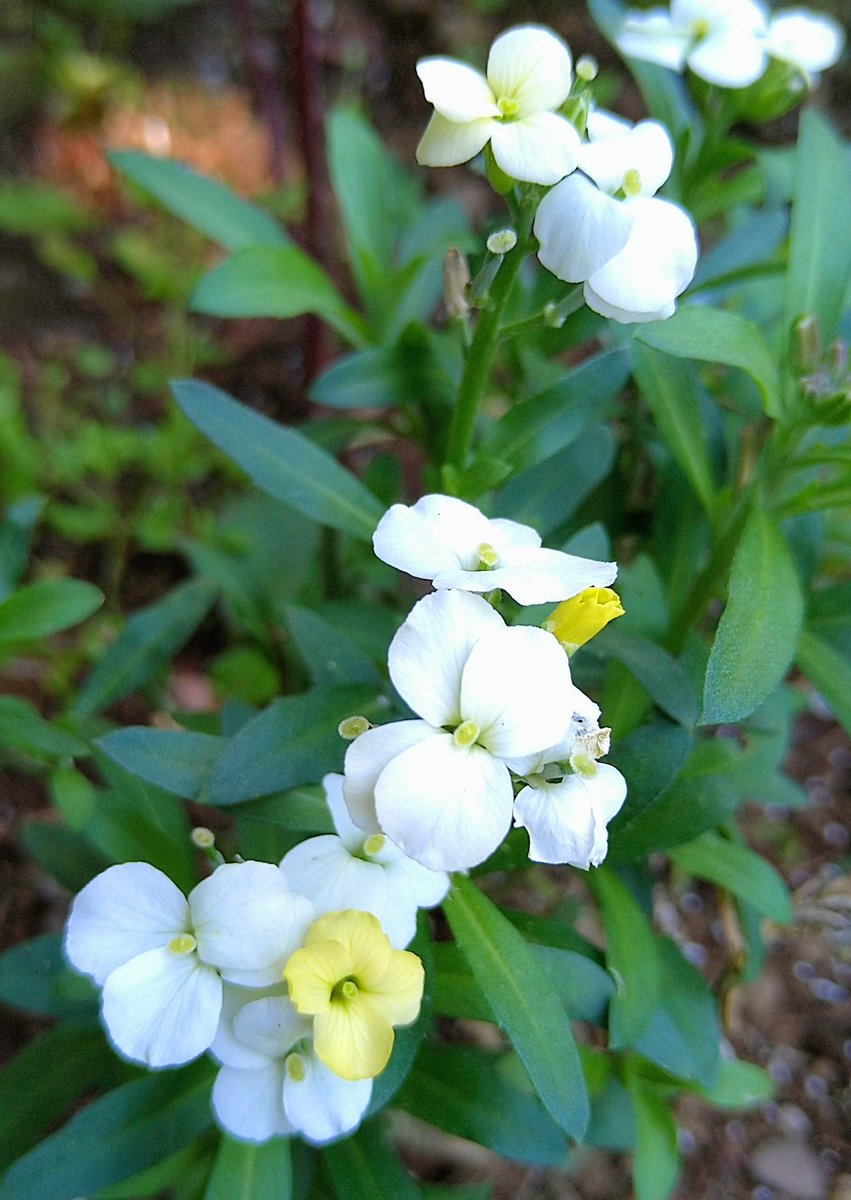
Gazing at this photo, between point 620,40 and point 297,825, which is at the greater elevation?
point 620,40

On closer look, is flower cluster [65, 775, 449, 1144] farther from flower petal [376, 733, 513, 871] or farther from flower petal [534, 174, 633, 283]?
flower petal [534, 174, 633, 283]

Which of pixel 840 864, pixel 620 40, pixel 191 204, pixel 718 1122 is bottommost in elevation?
pixel 718 1122

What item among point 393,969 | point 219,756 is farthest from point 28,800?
point 393,969

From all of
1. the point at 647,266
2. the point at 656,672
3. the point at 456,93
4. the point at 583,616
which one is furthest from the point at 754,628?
the point at 456,93

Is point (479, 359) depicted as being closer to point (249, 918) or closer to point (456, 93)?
point (456, 93)

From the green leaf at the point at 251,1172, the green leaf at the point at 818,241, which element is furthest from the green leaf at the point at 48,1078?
the green leaf at the point at 818,241

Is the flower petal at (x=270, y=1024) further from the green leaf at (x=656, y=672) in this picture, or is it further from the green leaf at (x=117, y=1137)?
the green leaf at (x=656, y=672)

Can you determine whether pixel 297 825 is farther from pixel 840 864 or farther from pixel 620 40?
pixel 840 864
